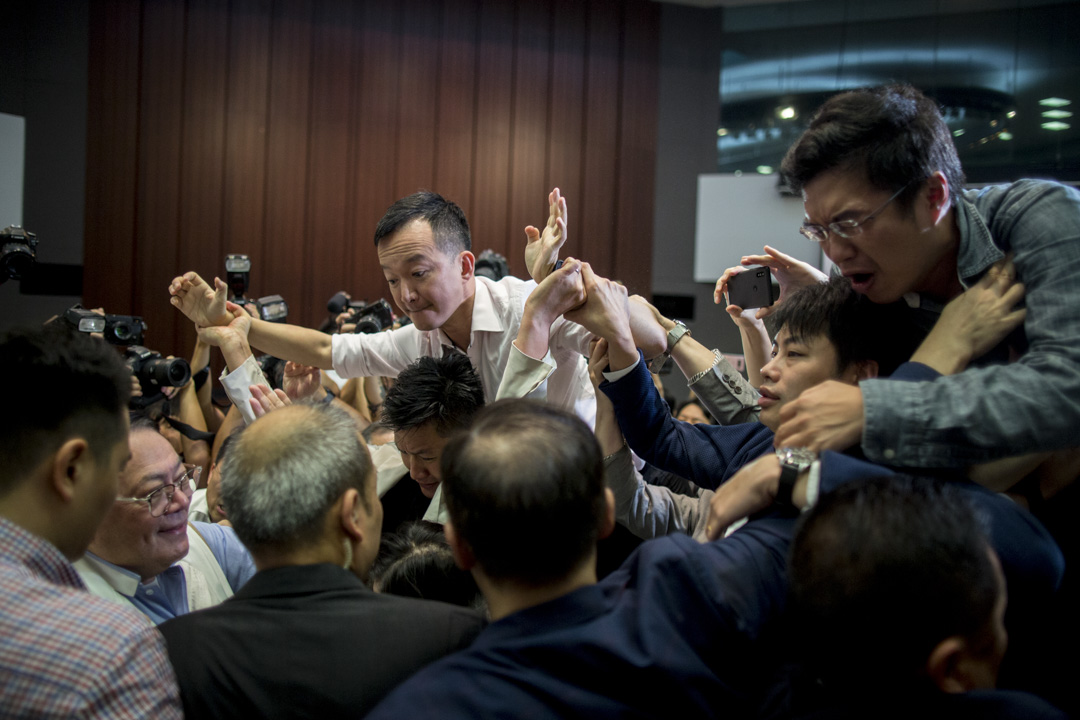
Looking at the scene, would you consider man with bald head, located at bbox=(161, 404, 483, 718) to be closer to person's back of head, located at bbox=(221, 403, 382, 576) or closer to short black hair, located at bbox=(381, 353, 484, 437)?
Answer: person's back of head, located at bbox=(221, 403, 382, 576)

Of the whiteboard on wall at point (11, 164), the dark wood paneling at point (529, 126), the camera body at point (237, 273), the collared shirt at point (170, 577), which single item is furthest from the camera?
the dark wood paneling at point (529, 126)

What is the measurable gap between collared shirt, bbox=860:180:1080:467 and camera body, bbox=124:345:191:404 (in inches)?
85.4

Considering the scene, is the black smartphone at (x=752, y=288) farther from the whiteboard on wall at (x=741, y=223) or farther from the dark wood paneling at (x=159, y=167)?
the dark wood paneling at (x=159, y=167)

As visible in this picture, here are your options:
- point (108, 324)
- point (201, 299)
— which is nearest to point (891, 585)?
point (201, 299)

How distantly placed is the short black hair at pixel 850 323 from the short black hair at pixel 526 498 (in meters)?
0.54

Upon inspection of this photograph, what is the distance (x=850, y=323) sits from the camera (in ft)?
4.32

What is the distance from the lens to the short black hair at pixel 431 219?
2.25 meters

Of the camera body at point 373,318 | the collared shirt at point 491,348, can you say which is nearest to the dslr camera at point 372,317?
the camera body at point 373,318

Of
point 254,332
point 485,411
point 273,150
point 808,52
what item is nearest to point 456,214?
point 254,332

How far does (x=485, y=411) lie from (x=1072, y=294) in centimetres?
78

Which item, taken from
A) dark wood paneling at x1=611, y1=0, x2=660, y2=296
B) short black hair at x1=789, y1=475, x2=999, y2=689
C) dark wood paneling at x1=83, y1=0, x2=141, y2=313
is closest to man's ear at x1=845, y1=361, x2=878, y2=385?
short black hair at x1=789, y1=475, x2=999, y2=689

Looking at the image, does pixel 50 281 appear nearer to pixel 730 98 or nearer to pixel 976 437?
pixel 730 98

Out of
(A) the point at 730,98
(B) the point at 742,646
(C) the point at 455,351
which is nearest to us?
(B) the point at 742,646

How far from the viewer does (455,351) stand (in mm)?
2166
